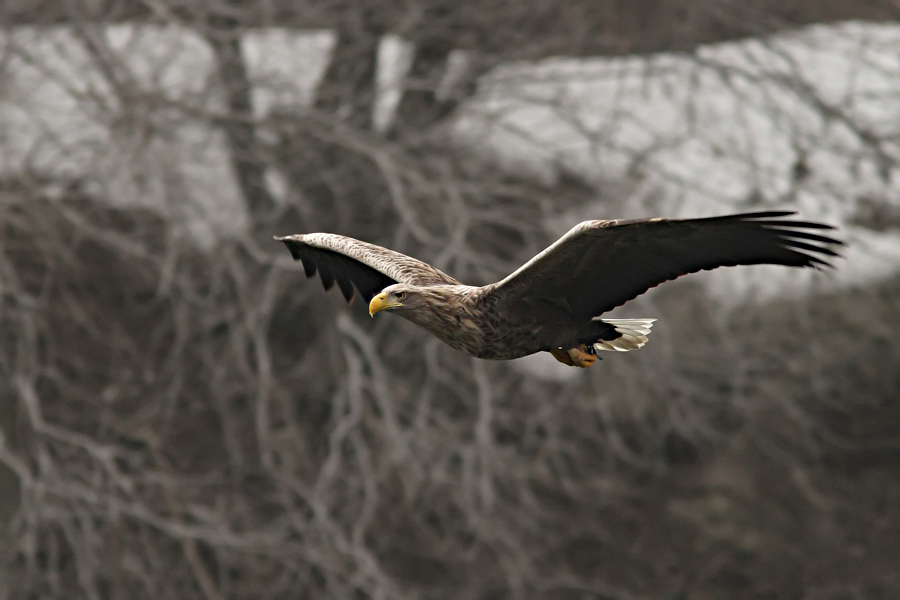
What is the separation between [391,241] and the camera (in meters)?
8.70

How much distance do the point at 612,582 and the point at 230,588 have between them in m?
3.19

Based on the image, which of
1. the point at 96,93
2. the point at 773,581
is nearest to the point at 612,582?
the point at 773,581

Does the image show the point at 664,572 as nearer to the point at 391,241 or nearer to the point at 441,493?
the point at 441,493

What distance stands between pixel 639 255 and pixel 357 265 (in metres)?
1.26

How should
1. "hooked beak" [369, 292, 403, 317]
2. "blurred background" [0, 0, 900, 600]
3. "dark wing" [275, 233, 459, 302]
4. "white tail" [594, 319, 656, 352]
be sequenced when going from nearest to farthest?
"hooked beak" [369, 292, 403, 317]
"dark wing" [275, 233, 459, 302]
"white tail" [594, 319, 656, 352]
"blurred background" [0, 0, 900, 600]

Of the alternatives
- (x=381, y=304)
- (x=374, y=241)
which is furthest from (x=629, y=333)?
(x=374, y=241)

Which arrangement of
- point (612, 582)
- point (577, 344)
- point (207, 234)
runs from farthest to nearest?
point (612, 582) → point (207, 234) → point (577, 344)

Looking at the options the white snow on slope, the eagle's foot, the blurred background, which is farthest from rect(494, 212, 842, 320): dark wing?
the white snow on slope

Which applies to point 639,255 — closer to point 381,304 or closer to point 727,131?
A: point 381,304

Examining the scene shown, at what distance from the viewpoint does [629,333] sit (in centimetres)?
419

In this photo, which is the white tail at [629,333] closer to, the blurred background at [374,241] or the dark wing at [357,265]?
the dark wing at [357,265]

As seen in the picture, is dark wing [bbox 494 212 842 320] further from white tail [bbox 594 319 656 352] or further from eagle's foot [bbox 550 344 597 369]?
white tail [bbox 594 319 656 352]

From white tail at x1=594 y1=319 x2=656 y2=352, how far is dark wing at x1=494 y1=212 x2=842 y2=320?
0.36 metres

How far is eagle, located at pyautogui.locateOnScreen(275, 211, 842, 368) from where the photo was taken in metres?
3.32
